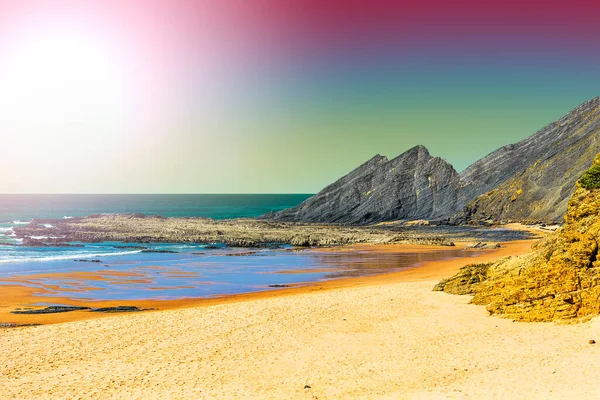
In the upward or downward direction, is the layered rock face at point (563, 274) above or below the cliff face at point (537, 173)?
below

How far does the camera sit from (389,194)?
94.3 meters

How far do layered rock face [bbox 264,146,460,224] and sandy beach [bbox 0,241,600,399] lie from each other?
70.8 meters

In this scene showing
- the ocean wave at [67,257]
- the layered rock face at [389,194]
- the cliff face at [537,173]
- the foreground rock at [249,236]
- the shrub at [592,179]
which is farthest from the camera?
the layered rock face at [389,194]

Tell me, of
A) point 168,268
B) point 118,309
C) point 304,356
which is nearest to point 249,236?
point 168,268

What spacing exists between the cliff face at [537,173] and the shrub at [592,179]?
55.0 m

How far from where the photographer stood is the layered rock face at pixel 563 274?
16.5 metres

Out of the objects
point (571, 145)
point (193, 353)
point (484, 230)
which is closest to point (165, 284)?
point (193, 353)

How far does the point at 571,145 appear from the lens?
81250 millimetres

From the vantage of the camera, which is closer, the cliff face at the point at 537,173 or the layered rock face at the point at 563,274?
the layered rock face at the point at 563,274

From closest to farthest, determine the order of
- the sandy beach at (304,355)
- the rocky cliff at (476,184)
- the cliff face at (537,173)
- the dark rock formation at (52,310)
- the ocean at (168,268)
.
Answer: the sandy beach at (304,355)
the dark rock formation at (52,310)
the ocean at (168,268)
the cliff face at (537,173)
the rocky cliff at (476,184)

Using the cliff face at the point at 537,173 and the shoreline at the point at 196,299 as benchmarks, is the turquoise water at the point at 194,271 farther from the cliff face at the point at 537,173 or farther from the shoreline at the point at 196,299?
the cliff face at the point at 537,173

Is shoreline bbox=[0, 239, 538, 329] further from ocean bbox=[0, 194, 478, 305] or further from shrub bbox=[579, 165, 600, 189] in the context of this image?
shrub bbox=[579, 165, 600, 189]

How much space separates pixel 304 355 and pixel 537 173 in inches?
2963

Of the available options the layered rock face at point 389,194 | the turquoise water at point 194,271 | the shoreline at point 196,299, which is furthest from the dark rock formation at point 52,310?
the layered rock face at point 389,194
